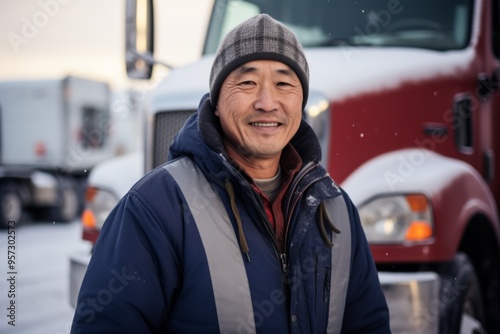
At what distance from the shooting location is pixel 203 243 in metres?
1.95

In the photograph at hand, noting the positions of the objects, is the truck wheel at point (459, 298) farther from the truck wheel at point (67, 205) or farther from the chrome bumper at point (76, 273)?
the truck wheel at point (67, 205)

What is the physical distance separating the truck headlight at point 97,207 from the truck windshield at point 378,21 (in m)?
1.57

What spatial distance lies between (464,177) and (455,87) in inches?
27.3

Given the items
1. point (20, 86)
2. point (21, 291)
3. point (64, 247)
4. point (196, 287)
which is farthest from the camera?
point (20, 86)

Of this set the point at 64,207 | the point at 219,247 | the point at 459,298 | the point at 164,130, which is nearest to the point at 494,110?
the point at 459,298

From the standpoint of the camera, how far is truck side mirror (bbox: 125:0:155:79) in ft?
12.6

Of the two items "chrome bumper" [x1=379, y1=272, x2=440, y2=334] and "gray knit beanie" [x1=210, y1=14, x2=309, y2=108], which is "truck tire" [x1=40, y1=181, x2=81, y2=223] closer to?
"chrome bumper" [x1=379, y1=272, x2=440, y2=334]

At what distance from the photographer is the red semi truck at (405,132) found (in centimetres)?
332

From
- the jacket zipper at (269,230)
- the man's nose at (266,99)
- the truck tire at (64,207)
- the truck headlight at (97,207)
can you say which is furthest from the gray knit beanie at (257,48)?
the truck tire at (64,207)

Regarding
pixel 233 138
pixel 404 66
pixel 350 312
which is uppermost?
pixel 404 66

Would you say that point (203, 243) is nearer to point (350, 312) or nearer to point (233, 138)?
point (233, 138)

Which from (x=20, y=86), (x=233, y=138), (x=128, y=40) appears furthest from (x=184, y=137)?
(x=20, y=86)

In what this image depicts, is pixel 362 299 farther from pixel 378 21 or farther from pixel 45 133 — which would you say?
pixel 45 133

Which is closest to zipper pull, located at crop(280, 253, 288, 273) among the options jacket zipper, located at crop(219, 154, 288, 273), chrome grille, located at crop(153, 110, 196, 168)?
jacket zipper, located at crop(219, 154, 288, 273)
